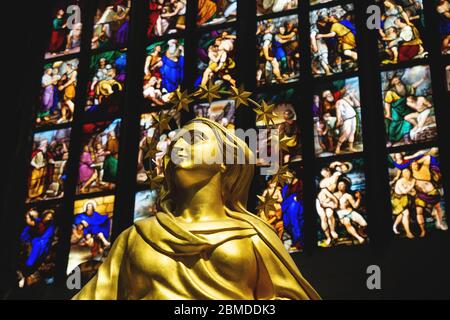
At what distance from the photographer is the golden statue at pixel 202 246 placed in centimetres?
512

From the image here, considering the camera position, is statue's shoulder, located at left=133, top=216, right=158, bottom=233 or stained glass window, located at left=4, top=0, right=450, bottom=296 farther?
stained glass window, located at left=4, top=0, right=450, bottom=296

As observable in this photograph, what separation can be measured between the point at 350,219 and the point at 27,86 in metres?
3.94

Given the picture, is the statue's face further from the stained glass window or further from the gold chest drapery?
the stained glass window

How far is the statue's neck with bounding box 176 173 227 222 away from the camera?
545 centimetres

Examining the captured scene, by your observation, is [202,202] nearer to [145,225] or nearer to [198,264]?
[145,225]

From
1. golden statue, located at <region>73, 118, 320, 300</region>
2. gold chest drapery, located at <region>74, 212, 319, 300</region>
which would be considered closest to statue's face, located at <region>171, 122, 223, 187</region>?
golden statue, located at <region>73, 118, 320, 300</region>

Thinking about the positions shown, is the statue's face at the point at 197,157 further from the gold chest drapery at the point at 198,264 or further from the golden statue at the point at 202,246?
the gold chest drapery at the point at 198,264

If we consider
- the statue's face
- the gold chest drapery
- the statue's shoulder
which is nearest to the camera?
the gold chest drapery

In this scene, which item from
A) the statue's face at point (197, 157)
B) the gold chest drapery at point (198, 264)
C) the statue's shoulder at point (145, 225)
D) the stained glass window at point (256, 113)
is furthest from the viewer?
the stained glass window at point (256, 113)

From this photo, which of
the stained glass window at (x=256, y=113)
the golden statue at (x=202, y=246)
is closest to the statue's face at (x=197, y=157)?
the golden statue at (x=202, y=246)

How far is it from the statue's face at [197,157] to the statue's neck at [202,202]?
4 centimetres

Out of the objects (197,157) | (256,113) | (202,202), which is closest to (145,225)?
(202,202)
